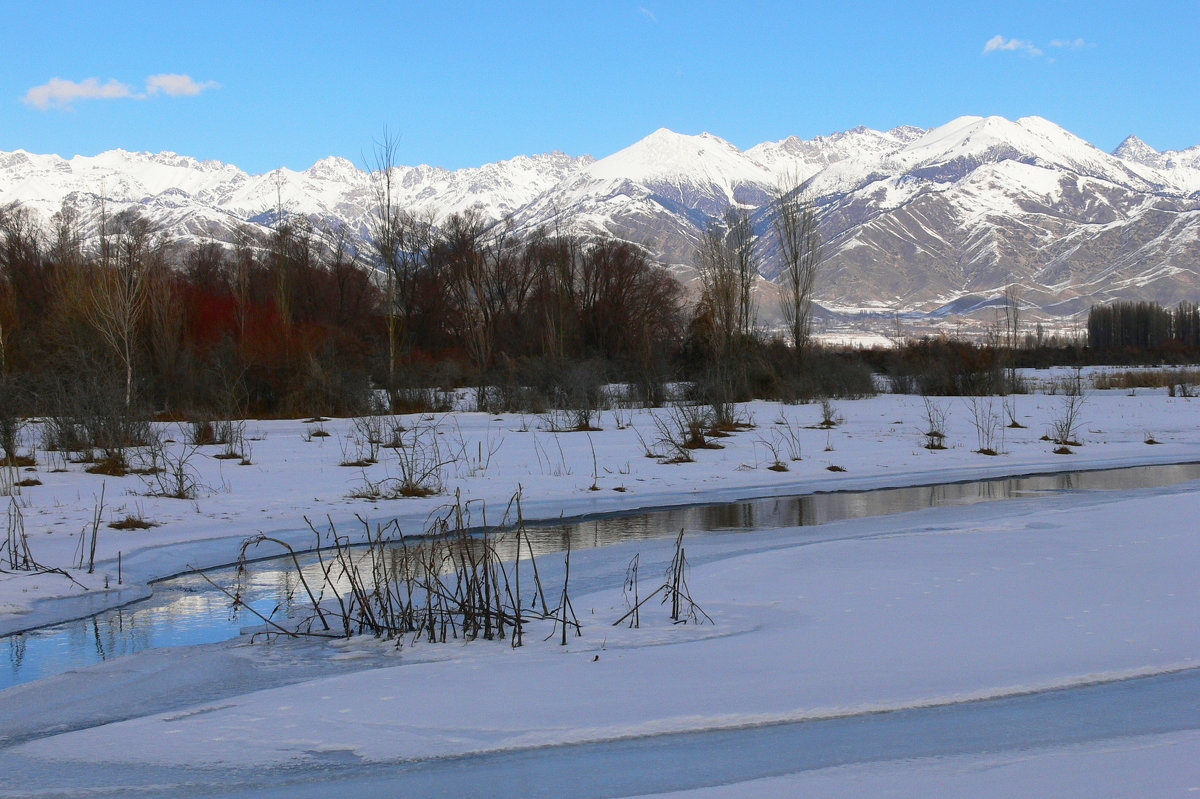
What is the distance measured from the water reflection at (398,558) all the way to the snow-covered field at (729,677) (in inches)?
16.9

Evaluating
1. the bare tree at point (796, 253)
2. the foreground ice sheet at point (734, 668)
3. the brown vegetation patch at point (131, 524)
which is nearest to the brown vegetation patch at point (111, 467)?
the brown vegetation patch at point (131, 524)

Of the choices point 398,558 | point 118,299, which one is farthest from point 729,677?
point 118,299

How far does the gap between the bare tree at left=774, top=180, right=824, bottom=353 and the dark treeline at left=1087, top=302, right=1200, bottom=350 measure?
76.6m

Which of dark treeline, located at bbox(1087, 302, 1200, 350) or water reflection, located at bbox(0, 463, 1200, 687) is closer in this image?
water reflection, located at bbox(0, 463, 1200, 687)

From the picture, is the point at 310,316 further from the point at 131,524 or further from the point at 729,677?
the point at 729,677

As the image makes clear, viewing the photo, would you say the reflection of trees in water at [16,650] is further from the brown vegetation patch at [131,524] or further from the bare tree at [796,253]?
the bare tree at [796,253]

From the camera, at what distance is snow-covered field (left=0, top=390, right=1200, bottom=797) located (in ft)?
13.6

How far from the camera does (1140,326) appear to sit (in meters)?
104

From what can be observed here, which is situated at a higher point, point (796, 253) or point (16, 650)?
point (796, 253)

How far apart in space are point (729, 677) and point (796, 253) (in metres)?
34.7

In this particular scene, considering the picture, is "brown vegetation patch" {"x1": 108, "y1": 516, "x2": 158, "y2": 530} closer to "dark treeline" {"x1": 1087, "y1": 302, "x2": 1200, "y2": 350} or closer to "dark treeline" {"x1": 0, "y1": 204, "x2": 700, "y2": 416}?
"dark treeline" {"x1": 0, "y1": 204, "x2": 700, "y2": 416}

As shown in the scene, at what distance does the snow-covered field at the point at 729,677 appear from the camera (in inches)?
163

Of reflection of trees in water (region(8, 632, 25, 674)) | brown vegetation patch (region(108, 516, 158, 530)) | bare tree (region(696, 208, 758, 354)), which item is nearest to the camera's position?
reflection of trees in water (region(8, 632, 25, 674))

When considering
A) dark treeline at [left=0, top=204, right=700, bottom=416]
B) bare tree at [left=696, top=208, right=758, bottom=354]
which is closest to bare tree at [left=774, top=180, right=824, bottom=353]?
bare tree at [left=696, top=208, right=758, bottom=354]
